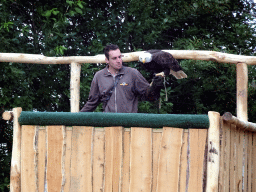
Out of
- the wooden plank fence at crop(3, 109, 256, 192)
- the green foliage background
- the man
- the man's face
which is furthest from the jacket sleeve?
the green foliage background

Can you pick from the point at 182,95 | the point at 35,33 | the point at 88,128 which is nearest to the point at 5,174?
the point at 35,33

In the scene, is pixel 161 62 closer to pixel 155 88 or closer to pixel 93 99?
pixel 155 88

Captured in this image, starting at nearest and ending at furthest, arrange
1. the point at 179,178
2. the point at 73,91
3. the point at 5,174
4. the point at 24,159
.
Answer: the point at 179,178 → the point at 24,159 → the point at 73,91 → the point at 5,174

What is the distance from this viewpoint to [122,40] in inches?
344

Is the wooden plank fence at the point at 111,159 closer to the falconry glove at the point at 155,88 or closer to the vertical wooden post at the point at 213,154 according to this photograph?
the vertical wooden post at the point at 213,154

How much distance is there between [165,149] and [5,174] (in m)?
5.28

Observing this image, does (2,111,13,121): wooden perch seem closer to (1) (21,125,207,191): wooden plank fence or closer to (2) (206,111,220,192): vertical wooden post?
(1) (21,125,207,191): wooden plank fence

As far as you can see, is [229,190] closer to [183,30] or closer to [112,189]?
[112,189]

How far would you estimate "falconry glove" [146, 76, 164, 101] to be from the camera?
3.62 meters

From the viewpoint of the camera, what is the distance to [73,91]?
4.74 meters

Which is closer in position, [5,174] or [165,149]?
[165,149]

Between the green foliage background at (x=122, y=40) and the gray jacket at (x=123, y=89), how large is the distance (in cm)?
315

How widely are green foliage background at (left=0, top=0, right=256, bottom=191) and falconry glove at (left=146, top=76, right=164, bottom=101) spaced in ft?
11.8

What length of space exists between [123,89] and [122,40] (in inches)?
191
